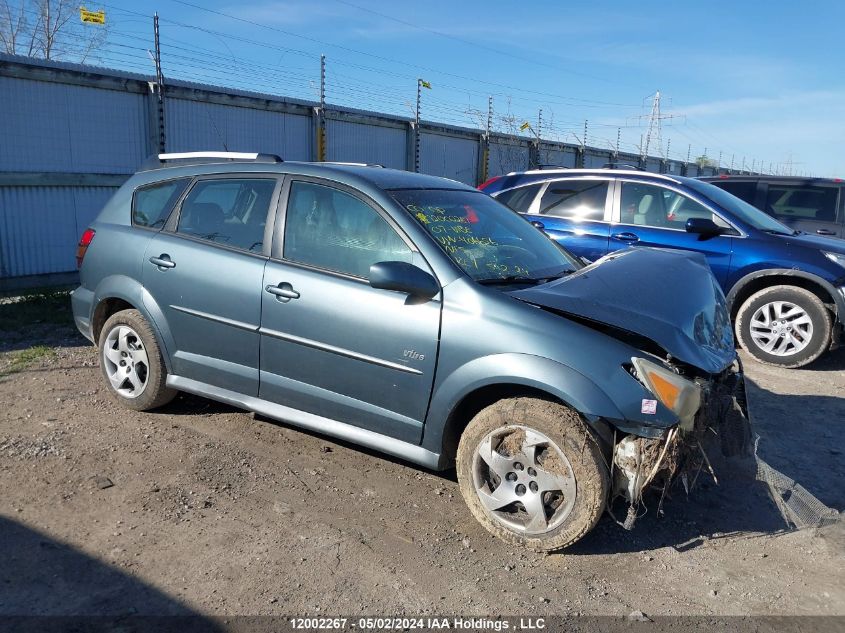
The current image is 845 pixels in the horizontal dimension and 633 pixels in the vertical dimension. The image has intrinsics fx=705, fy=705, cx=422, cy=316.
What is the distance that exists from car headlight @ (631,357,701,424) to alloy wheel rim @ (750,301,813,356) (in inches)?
170

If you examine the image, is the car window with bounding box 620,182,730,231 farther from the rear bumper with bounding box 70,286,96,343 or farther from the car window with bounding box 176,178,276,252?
the rear bumper with bounding box 70,286,96,343

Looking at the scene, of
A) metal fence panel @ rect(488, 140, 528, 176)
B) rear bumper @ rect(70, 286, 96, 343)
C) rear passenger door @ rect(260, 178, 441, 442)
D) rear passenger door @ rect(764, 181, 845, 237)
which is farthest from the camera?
metal fence panel @ rect(488, 140, 528, 176)

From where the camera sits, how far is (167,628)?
8.95 feet

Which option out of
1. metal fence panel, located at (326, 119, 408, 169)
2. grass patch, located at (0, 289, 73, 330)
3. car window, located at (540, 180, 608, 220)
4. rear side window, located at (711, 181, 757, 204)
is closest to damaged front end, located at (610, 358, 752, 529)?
car window, located at (540, 180, 608, 220)

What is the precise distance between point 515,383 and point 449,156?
47.0 feet

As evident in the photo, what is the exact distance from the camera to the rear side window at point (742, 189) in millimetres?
9633

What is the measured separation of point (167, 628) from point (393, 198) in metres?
2.34

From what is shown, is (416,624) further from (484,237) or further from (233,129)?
(233,129)

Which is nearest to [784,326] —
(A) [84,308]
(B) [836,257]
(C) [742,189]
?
(B) [836,257]

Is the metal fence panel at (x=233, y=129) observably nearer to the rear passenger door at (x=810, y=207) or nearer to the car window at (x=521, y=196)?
the car window at (x=521, y=196)

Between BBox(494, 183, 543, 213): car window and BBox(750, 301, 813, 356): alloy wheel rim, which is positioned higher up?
BBox(494, 183, 543, 213): car window

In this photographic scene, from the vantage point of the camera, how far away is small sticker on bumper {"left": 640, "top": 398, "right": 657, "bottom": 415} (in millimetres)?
3076

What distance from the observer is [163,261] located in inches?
178

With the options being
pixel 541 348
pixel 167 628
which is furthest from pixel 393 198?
pixel 167 628
